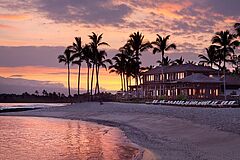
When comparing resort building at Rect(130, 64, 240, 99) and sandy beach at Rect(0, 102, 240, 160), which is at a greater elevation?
resort building at Rect(130, 64, 240, 99)

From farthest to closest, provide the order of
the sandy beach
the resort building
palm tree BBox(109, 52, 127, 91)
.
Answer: palm tree BBox(109, 52, 127, 91)
the resort building
the sandy beach

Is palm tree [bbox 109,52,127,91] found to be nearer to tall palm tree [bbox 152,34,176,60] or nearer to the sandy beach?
tall palm tree [bbox 152,34,176,60]

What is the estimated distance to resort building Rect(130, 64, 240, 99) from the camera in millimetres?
57688

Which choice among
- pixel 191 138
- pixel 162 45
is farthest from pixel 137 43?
pixel 191 138

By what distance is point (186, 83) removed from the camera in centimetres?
5962

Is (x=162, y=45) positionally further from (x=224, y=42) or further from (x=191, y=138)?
(x=191, y=138)

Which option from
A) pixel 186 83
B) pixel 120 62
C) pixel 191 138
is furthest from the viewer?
pixel 120 62

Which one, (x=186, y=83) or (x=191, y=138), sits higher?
(x=186, y=83)

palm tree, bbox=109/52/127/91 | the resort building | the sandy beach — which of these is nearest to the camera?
the sandy beach

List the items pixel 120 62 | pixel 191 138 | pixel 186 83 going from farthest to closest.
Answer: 1. pixel 120 62
2. pixel 186 83
3. pixel 191 138

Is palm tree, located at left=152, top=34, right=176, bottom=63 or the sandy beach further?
palm tree, located at left=152, top=34, right=176, bottom=63

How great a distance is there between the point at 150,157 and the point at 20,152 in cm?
772

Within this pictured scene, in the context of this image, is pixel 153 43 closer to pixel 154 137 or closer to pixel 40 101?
pixel 154 137

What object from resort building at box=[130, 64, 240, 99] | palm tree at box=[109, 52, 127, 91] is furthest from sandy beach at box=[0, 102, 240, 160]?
palm tree at box=[109, 52, 127, 91]
